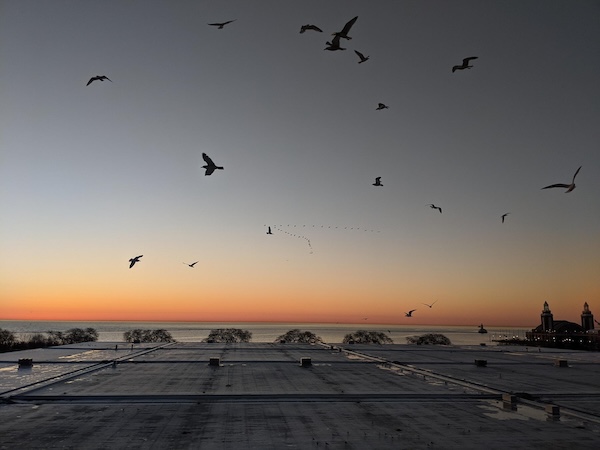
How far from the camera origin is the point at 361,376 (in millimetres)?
46188

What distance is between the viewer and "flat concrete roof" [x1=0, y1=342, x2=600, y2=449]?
22.8m

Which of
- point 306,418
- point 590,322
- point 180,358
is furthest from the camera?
point 590,322

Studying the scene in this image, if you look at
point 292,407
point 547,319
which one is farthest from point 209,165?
point 547,319

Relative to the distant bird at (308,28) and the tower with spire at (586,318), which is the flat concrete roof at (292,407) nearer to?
the distant bird at (308,28)

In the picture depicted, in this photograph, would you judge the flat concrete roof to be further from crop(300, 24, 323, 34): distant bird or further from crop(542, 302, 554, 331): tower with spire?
crop(542, 302, 554, 331): tower with spire

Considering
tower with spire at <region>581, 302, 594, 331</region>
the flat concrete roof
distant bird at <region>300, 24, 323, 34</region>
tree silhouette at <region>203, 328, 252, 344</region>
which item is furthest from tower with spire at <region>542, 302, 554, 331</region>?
distant bird at <region>300, 24, 323, 34</region>

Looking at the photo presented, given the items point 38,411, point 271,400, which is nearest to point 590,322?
point 271,400

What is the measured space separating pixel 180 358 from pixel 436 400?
38.1m

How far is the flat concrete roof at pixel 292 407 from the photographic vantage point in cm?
2284

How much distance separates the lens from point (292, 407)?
3088 centimetres

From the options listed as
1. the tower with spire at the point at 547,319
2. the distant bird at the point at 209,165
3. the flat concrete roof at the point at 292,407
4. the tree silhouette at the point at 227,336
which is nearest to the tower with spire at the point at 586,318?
the tower with spire at the point at 547,319

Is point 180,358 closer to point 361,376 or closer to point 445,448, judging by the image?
point 361,376

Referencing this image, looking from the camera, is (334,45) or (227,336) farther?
(227,336)

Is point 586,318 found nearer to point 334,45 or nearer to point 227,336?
point 227,336
